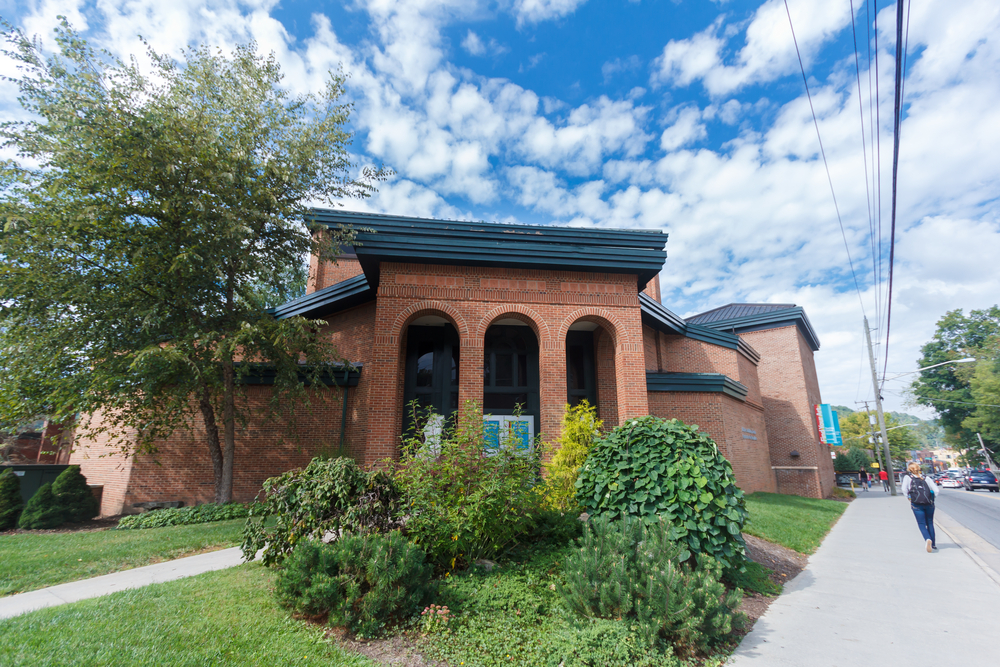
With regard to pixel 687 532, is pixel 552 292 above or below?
above

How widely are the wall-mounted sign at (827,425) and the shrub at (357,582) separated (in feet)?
86.5

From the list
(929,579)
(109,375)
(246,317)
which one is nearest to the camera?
(929,579)

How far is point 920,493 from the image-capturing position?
9344 millimetres

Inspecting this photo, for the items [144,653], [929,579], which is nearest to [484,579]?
[144,653]

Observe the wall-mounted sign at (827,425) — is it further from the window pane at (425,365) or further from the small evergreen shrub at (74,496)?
the small evergreen shrub at (74,496)

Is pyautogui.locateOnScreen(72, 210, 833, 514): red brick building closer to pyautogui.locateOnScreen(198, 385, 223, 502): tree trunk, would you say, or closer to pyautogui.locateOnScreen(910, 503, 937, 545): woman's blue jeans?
pyautogui.locateOnScreen(198, 385, 223, 502): tree trunk

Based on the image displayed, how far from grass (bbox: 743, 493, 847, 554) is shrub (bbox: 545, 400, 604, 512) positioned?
2.75 metres

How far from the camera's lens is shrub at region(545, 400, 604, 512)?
7988mm

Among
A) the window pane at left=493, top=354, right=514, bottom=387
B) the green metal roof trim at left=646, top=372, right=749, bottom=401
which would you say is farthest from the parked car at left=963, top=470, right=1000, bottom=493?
the window pane at left=493, top=354, right=514, bottom=387

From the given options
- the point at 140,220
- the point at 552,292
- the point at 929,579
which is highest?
the point at 140,220

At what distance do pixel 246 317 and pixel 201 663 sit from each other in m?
10.1

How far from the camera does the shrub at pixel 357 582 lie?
14.9ft

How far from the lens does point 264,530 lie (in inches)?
227

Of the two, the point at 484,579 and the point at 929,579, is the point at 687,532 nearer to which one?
the point at 484,579
